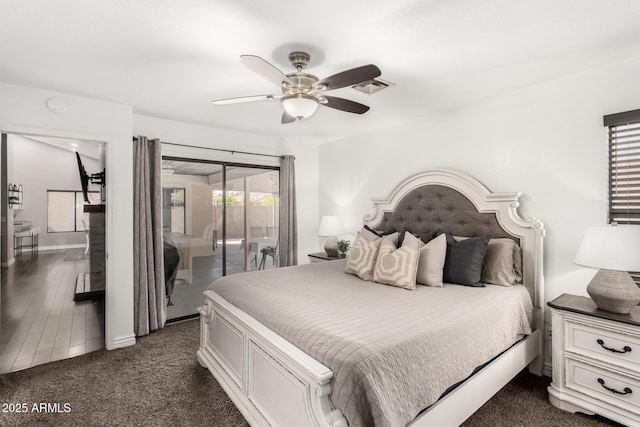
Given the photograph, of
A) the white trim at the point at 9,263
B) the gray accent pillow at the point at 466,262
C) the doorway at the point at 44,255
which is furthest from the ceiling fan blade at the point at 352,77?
the white trim at the point at 9,263

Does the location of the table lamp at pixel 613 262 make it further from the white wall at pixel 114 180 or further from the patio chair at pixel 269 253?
the white wall at pixel 114 180

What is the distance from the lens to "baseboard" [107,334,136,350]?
309 cm

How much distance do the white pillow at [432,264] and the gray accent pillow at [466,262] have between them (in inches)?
3.2

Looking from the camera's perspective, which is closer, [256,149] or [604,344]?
[604,344]

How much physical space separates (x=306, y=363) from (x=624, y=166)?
2.65 metres

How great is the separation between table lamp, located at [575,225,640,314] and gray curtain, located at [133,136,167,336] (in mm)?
3911

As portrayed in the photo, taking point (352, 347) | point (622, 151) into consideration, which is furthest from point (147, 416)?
point (622, 151)

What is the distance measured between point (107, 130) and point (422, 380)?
11.5 ft

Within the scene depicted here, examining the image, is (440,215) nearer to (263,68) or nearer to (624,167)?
(624,167)

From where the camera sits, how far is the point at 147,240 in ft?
11.4

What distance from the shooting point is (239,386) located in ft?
6.91

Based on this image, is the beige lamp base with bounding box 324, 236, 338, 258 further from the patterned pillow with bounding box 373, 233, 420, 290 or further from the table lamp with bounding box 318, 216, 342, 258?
the patterned pillow with bounding box 373, 233, 420, 290

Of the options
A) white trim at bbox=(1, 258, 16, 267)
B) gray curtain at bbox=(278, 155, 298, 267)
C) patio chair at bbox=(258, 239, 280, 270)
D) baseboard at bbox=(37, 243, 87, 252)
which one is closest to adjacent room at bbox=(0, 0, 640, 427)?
gray curtain at bbox=(278, 155, 298, 267)

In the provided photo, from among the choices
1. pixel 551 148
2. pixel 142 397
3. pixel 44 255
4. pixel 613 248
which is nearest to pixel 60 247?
pixel 44 255
